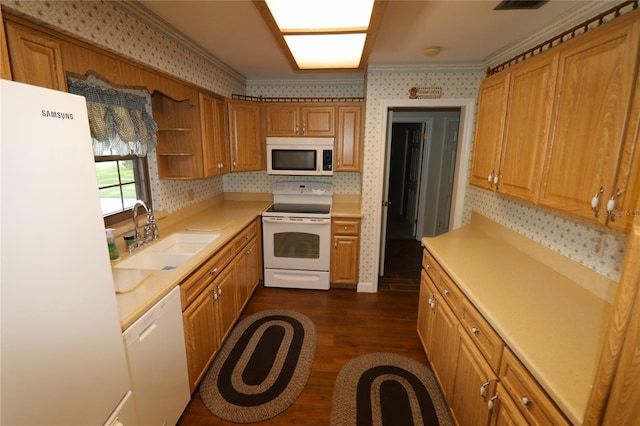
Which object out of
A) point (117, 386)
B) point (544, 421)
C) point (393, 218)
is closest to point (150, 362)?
point (117, 386)

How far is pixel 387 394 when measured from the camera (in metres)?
2.00

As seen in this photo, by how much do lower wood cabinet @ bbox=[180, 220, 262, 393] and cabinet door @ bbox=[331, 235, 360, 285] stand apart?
0.94 meters

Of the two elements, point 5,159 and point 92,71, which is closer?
point 5,159

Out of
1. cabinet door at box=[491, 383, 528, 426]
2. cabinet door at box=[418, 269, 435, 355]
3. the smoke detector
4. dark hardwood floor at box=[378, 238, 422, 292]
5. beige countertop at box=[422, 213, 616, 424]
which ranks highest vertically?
the smoke detector

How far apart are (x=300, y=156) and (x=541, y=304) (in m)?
2.55

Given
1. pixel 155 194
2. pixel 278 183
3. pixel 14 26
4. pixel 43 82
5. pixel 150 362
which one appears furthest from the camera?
pixel 278 183

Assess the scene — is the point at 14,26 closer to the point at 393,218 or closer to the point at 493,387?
the point at 493,387

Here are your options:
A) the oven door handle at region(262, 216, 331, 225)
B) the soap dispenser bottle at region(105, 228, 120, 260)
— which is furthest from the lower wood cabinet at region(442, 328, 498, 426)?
the soap dispenser bottle at region(105, 228, 120, 260)

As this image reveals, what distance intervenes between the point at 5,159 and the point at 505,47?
307 centimetres

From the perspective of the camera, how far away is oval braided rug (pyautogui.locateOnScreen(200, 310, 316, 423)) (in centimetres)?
190

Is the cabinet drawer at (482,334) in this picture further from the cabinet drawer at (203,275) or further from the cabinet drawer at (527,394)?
the cabinet drawer at (203,275)

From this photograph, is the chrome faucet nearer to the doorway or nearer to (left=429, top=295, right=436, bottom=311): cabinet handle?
(left=429, top=295, right=436, bottom=311): cabinet handle

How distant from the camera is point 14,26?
3.79 ft

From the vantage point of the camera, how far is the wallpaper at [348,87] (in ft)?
4.81
